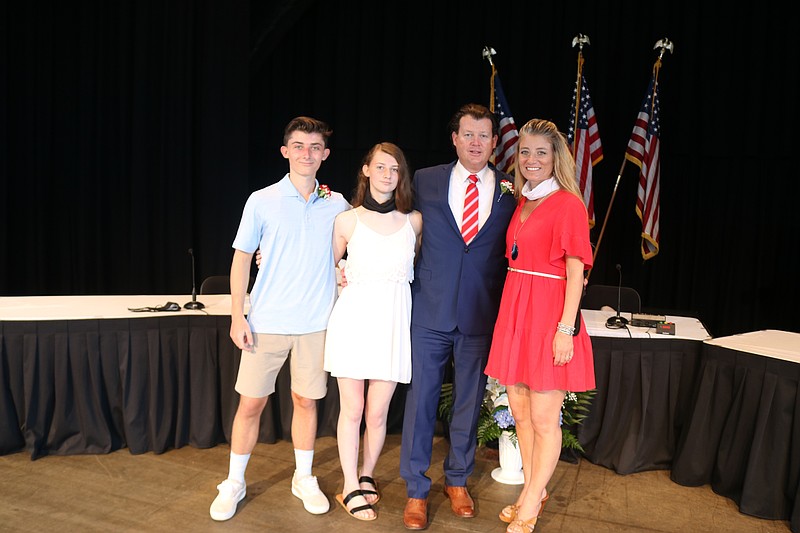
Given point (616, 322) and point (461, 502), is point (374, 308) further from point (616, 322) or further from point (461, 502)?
point (616, 322)

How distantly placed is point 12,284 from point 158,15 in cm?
289

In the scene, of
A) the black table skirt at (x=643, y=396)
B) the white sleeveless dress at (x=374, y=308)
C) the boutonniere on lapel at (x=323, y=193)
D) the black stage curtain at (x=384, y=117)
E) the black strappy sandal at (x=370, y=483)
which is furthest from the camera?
the black stage curtain at (x=384, y=117)

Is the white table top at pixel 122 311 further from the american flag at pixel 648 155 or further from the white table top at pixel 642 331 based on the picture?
the american flag at pixel 648 155

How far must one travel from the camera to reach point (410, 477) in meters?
3.05

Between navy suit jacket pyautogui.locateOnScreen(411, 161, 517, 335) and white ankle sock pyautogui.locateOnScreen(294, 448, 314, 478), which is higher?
navy suit jacket pyautogui.locateOnScreen(411, 161, 517, 335)

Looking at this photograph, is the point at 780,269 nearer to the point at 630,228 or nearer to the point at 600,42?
the point at 630,228

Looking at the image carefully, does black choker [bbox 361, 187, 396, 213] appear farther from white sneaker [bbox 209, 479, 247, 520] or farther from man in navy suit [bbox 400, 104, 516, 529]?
white sneaker [bbox 209, 479, 247, 520]

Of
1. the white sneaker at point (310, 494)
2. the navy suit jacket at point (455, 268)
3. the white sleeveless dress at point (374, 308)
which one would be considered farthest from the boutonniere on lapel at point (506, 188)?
the white sneaker at point (310, 494)

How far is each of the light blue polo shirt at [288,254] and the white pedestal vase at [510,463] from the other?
1254 mm

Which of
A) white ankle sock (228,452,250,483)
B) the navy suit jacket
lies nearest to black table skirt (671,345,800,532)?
the navy suit jacket

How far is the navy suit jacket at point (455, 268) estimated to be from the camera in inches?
116

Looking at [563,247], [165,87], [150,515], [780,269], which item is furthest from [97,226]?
[780,269]

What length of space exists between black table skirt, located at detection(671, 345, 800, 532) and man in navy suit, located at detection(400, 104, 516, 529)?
1.25 metres

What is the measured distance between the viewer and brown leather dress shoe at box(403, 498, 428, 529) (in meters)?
2.95
